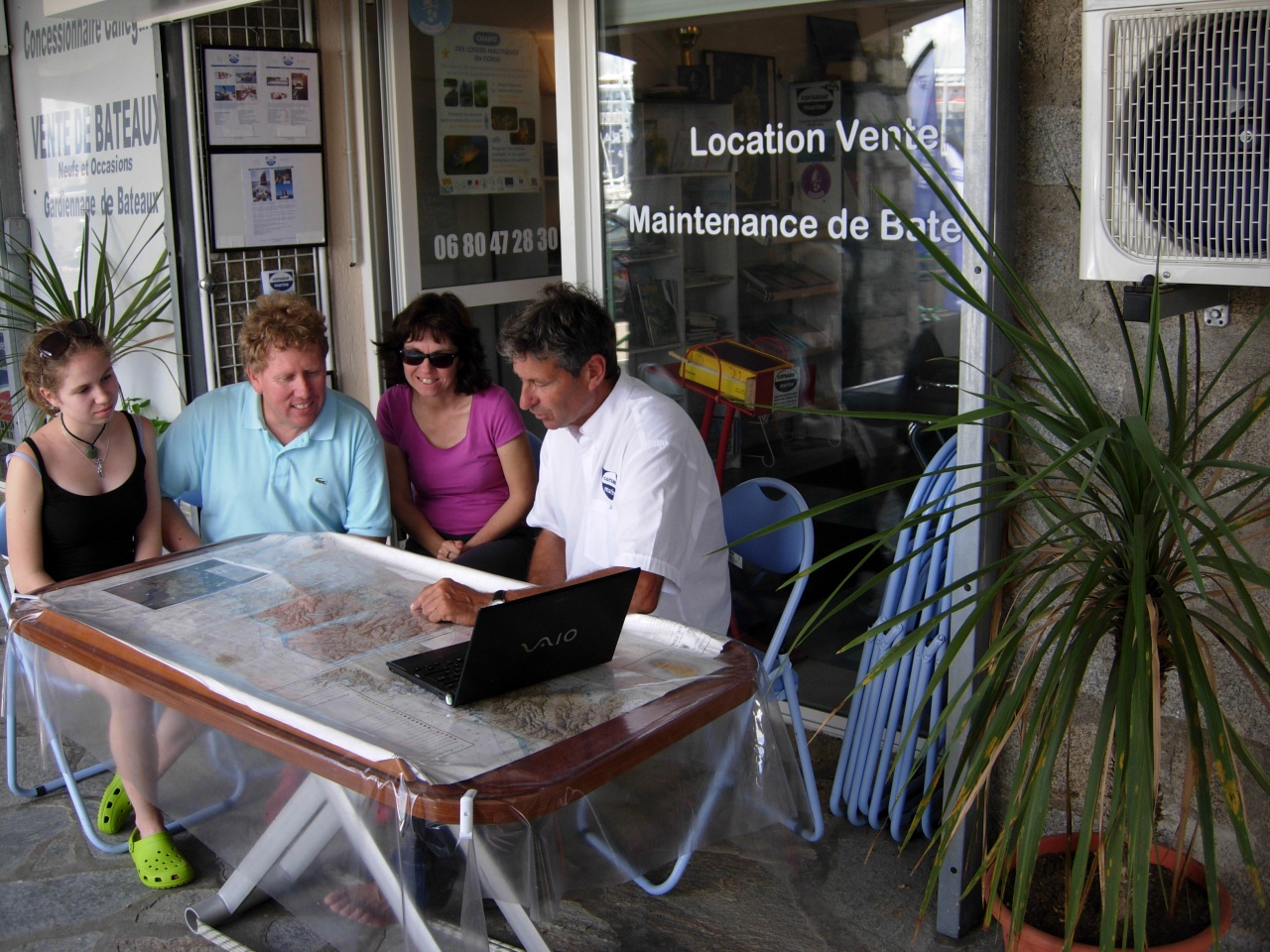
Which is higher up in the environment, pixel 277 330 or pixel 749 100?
pixel 749 100

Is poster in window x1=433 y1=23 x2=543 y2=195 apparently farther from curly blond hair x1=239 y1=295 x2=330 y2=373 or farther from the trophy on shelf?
curly blond hair x1=239 y1=295 x2=330 y2=373

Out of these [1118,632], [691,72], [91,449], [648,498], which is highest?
[691,72]

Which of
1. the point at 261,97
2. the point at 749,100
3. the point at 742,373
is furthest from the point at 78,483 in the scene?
the point at 749,100

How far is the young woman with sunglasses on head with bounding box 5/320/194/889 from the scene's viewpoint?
315 cm

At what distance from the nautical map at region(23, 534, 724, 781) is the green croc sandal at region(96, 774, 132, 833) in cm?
76

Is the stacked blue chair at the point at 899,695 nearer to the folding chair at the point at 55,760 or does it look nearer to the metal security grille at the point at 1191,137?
the metal security grille at the point at 1191,137

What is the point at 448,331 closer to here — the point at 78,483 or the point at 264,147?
the point at 78,483

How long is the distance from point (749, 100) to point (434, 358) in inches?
47.6

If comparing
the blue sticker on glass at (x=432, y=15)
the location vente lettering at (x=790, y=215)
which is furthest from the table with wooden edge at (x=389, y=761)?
the blue sticker on glass at (x=432, y=15)

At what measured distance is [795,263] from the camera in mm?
3699

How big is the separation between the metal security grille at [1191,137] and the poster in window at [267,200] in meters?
3.38

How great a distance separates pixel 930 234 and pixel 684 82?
3.25ft

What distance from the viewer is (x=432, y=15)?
4910 millimetres

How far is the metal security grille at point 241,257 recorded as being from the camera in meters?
→ 4.62
